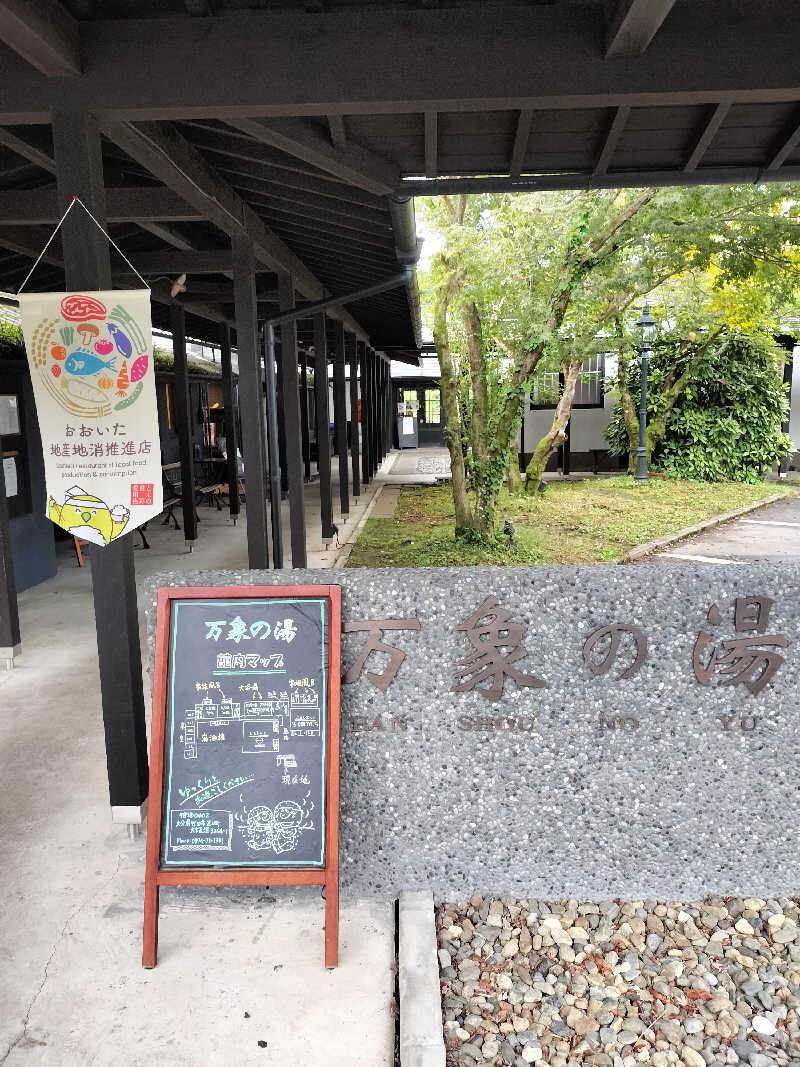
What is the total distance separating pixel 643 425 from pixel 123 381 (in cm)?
1475

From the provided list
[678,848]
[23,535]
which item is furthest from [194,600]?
[23,535]

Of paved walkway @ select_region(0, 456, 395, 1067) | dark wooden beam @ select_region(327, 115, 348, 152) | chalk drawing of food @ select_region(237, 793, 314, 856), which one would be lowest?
paved walkway @ select_region(0, 456, 395, 1067)

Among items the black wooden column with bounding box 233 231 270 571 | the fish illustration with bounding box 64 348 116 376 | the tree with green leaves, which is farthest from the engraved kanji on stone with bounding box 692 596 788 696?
the tree with green leaves

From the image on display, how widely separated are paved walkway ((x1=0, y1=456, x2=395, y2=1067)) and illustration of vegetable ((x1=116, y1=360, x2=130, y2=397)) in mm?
2082

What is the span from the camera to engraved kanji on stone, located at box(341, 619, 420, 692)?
123 inches

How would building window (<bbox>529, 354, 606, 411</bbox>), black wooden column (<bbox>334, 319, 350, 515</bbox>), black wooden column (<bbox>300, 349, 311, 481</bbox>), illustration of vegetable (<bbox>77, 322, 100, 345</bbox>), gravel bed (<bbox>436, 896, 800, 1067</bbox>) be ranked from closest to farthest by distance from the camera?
gravel bed (<bbox>436, 896, 800, 1067</bbox>), illustration of vegetable (<bbox>77, 322, 100, 345</bbox>), black wooden column (<bbox>334, 319, 350, 515</bbox>), black wooden column (<bbox>300, 349, 311, 481</bbox>), building window (<bbox>529, 354, 606, 411</bbox>)

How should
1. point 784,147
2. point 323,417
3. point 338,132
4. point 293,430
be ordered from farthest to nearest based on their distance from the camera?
point 323,417, point 293,430, point 784,147, point 338,132

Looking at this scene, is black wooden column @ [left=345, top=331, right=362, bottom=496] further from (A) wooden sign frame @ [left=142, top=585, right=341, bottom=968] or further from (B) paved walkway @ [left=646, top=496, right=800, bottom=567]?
(A) wooden sign frame @ [left=142, top=585, right=341, bottom=968]

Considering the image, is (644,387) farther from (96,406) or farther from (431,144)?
(96,406)

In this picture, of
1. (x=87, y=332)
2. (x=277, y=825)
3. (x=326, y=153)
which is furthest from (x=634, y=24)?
(x=277, y=825)

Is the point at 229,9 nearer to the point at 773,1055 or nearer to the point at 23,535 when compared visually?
the point at 773,1055

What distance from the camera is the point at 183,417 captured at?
10742 mm

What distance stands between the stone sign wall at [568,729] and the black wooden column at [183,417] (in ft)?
25.9

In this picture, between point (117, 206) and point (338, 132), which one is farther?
point (117, 206)
